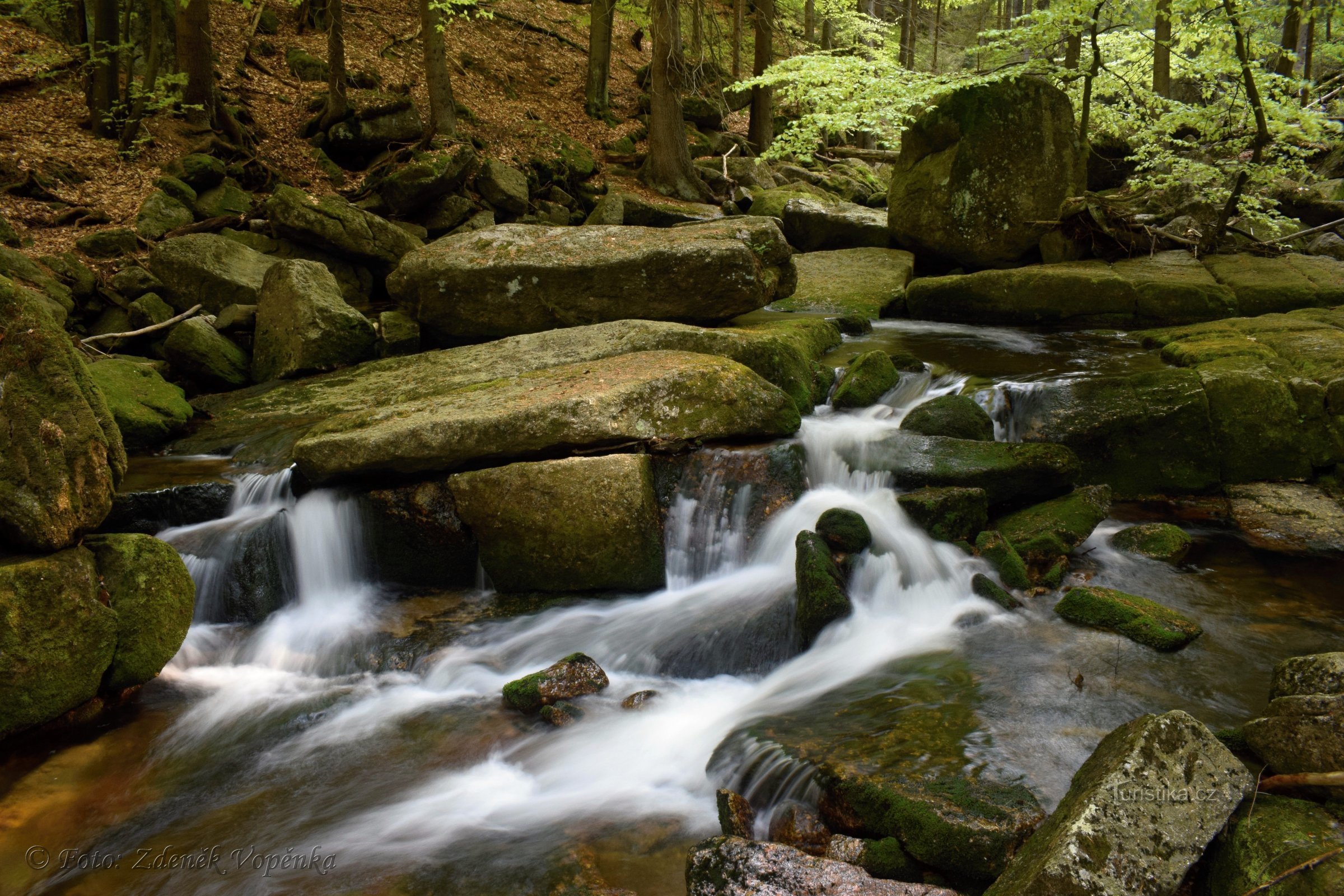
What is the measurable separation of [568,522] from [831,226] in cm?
1038

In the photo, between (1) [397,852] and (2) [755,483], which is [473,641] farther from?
(2) [755,483]

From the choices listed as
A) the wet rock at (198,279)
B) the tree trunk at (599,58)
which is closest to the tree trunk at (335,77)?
the wet rock at (198,279)

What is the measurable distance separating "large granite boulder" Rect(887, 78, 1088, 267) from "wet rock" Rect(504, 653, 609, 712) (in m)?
9.68

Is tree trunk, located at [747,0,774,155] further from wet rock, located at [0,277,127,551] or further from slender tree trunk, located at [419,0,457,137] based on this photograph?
wet rock, located at [0,277,127,551]

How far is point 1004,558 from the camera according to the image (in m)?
5.51

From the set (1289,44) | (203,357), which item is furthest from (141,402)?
(1289,44)

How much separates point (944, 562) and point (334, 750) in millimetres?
4323

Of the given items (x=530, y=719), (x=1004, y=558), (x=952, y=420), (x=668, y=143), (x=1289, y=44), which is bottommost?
(x=530, y=719)

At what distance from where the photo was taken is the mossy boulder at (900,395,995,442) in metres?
6.98

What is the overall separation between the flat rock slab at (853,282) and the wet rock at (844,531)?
5.74 meters

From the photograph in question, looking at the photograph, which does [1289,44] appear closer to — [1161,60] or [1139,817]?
[1161,60]

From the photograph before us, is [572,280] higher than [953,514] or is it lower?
higher

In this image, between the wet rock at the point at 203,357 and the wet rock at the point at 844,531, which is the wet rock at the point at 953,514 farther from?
the wet rock at the point at 203,357

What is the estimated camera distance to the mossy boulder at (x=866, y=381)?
7738 millimetres
